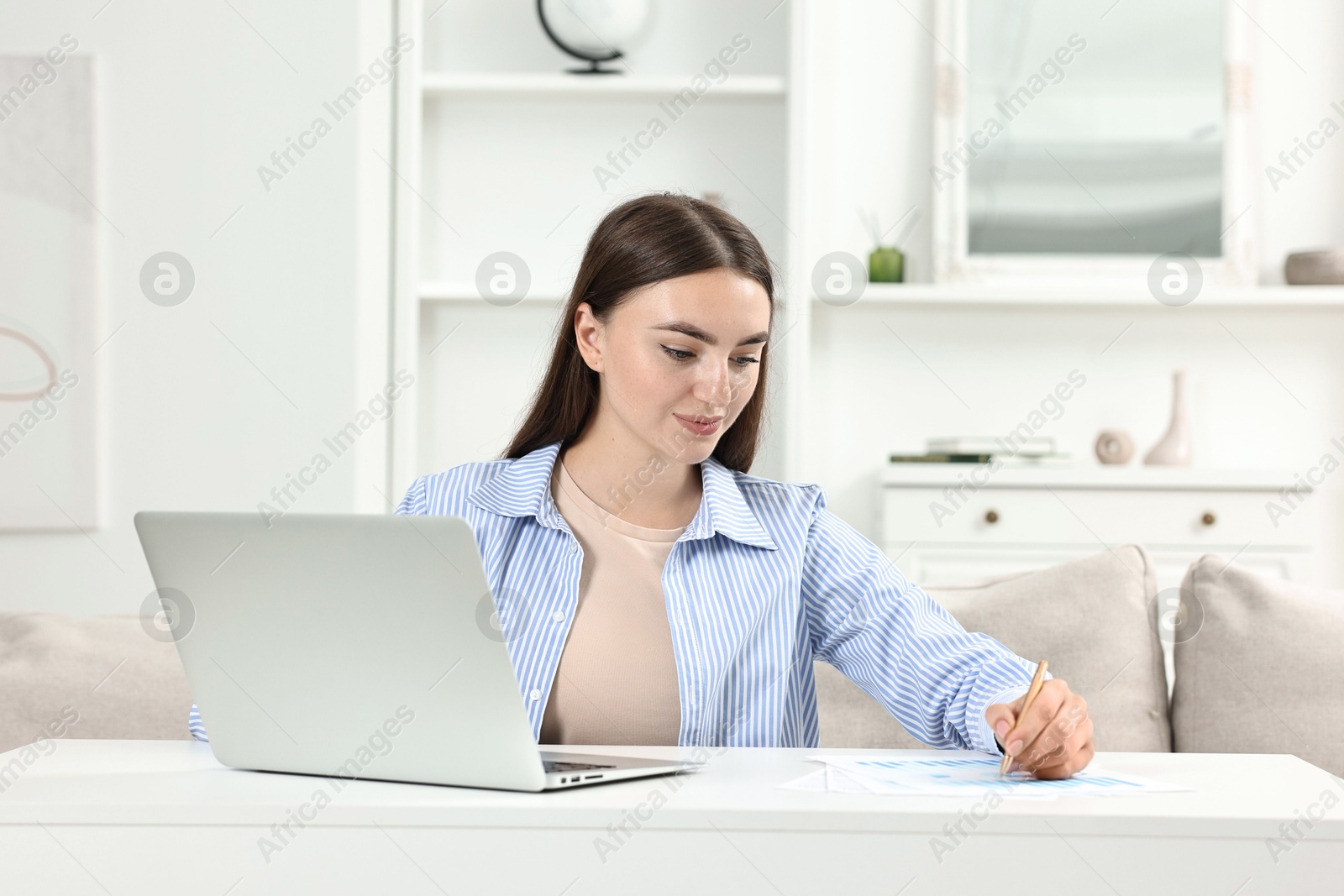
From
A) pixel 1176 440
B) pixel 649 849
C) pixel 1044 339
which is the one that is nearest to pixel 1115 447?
pixel 1176 440

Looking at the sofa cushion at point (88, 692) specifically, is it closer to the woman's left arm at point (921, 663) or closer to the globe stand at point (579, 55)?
the woman's left arm at point (921, 663)

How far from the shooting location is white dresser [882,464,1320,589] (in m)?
3.17

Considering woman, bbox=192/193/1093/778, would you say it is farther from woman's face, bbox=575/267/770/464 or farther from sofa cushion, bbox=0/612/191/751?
sofa cushion, bbox=0/612/191/751

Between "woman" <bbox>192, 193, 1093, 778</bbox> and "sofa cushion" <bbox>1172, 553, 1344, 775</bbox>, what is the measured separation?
419 millimetres

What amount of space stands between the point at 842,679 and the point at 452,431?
2233 millimetres

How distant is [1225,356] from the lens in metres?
3.59

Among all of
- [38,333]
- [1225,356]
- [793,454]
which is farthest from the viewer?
[1225,356]

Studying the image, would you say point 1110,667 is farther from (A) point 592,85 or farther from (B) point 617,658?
(A) point 592,85

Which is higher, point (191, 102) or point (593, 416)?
point (191, 102)

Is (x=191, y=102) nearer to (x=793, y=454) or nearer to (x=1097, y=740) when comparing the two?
(x=793, y=454)

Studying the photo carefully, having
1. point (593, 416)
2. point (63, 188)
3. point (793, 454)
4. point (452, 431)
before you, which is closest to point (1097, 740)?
point (593, 416)

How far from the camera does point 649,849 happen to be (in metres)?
0.82

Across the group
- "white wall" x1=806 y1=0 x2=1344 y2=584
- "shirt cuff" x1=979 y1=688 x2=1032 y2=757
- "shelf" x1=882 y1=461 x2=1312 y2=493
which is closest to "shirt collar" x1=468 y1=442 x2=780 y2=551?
"shirt cuff" x1=979 y1=688 x2=1032 y2=757

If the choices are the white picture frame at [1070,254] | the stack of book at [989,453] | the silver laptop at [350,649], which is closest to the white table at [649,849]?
the silver laptop at [350,649]
